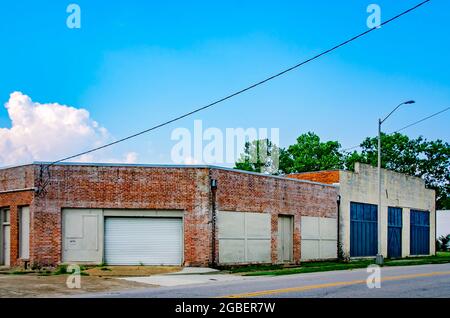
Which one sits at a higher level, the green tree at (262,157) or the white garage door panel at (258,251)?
the green tree at (262,157)

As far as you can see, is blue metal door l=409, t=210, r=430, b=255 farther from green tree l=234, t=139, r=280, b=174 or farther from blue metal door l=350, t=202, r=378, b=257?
green tree l=234, t=139, r=280, b=174

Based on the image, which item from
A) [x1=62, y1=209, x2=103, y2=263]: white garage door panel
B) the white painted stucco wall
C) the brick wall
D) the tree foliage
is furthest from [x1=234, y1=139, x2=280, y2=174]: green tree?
[x1=62, y1=209, x2=103, y2=263]: white garage door panel

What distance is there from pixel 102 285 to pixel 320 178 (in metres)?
23.1

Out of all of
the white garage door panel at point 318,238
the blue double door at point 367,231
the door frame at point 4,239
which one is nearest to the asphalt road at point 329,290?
the door frame at point 4,239

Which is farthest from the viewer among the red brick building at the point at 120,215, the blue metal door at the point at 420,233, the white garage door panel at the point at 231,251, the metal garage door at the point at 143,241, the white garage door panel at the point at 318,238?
the blue metal door at the point at 420,233

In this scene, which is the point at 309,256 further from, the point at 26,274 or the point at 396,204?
the point at 26,274

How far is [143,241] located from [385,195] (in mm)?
22104

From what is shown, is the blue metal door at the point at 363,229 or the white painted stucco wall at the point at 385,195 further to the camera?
the blue metal door at the point at 363,229

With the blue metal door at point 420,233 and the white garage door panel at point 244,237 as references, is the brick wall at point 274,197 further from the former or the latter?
the blue metal door at point 420,233

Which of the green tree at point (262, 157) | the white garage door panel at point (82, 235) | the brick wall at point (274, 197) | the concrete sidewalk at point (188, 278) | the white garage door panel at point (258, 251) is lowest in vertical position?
the concrete sidewalk at point (188, 278)

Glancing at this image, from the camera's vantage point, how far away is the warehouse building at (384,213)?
1603 inches

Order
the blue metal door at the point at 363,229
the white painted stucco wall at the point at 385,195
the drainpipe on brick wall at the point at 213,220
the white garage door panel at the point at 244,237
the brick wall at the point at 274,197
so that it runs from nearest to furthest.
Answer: the drainpipe on brick wall at the point at 213,220
the white garage door panel at the point at 244,237
the brick wall at the point at 274,197
the white painted stucco wall at the point at 385,195
the blue metal door at the point at 363,229

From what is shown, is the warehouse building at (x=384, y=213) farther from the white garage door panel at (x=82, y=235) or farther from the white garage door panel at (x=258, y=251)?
the white garage door panel at (x=82, y=235)

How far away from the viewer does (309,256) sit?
36906mm
